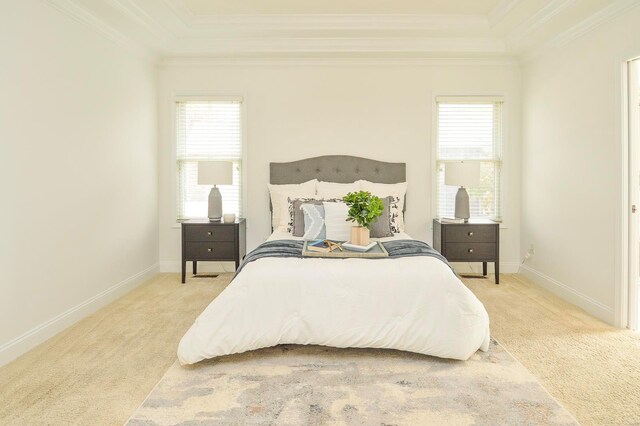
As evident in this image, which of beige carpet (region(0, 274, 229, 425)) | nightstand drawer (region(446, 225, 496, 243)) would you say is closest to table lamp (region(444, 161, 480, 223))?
nightstand drawer (region(446, 225, 496, 243))

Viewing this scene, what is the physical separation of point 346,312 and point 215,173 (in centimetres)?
254

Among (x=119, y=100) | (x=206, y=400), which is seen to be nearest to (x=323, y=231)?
(x=206, y=400)

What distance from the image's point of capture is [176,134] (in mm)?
5117

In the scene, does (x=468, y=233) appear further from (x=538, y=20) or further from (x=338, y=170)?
(x=538, y=20)

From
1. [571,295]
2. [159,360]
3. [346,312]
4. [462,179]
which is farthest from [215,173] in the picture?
[571,295]

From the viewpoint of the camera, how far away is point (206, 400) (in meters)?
2.18

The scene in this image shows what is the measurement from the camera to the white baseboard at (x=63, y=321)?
274 centimetres

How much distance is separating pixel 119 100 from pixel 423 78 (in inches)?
132

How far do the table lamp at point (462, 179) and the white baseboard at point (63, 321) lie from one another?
3579 millimetres

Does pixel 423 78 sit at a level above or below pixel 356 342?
above

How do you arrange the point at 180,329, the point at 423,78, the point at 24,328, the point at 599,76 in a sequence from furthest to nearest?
the point at 423,78
the point at 599,76
the point at 180,329
the point at 24,328

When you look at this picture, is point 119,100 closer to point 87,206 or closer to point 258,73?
point 87,206

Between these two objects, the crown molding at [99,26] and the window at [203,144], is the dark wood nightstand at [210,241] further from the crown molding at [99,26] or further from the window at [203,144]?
the crown molding at [99,26]

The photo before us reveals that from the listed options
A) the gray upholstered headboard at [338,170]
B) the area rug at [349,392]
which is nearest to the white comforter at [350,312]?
the area rug at [349,392]
